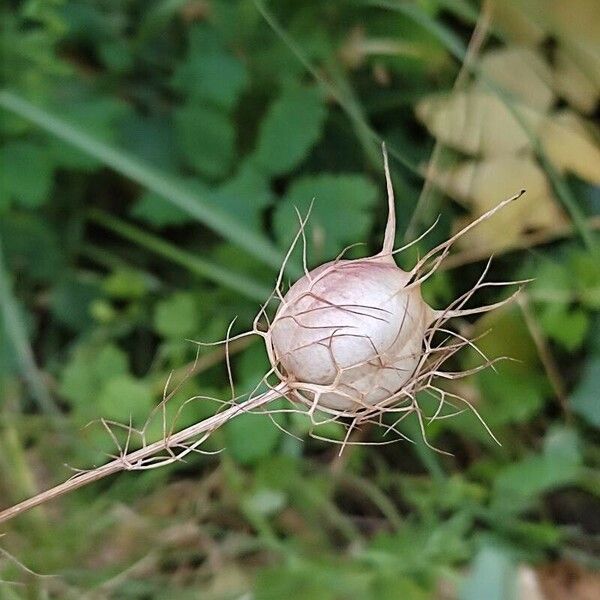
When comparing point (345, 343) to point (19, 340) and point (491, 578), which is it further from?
point (19, 340)

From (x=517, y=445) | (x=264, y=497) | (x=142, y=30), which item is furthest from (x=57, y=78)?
(x=517, y=445)

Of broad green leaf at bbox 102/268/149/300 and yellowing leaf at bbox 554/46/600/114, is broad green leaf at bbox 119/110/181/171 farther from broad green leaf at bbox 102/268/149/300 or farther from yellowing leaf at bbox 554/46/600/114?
yellowing leaf at bbox 554/46/600/114

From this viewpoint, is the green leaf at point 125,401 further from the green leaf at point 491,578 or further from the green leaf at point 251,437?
the green leaf at point 491,578

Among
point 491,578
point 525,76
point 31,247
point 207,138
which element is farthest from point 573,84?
point 31,247

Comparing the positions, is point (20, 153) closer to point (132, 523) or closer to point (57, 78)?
point (57, 78)

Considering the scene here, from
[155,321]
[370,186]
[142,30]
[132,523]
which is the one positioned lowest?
[132,523]

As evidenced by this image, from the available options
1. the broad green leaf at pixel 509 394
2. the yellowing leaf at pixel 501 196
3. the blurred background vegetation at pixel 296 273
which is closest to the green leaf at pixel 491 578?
the blurred background vegetation at pixel 296 273
